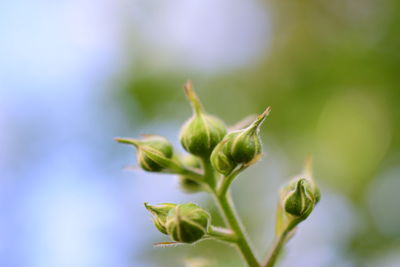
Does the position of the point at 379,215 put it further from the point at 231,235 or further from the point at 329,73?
the point at 231,235

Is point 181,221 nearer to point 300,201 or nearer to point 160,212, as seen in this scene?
point 160,212

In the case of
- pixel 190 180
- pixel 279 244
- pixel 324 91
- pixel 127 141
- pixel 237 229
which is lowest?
pixel 324 91

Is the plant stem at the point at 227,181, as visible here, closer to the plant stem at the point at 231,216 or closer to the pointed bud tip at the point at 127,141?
the plant stem at the point at 231,216

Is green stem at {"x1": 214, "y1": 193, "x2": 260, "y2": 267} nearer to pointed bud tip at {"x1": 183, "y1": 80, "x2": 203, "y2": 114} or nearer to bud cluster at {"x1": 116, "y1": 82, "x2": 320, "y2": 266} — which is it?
bud cluster at {"x1": 116, "y1": 82, "x2": 320, "y2": 266}

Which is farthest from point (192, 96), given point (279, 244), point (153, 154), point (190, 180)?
point (279, 244)

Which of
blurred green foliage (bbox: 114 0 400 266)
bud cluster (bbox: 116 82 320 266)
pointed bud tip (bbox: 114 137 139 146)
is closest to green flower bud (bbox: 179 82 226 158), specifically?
bud cluster (bbox: 116 82 320 266)

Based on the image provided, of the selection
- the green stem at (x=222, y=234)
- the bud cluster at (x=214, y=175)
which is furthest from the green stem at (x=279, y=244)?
the green stem at (x=222, y=234)
